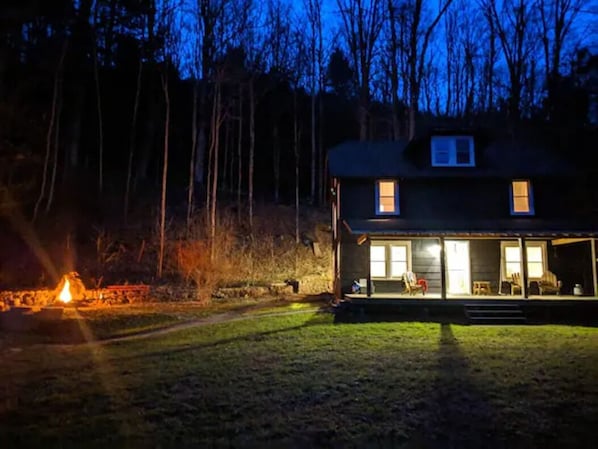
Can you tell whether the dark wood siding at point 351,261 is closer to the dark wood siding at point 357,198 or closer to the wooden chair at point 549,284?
the dark wood siding at point 357,198

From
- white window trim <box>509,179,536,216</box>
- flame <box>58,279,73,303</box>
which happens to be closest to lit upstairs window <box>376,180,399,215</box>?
white window trim <box>509,179,536,216</box>

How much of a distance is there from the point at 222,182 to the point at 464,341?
2202 centimetres

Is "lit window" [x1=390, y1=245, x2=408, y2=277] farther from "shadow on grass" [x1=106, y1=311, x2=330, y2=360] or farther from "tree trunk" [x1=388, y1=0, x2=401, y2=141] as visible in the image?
"tree trunk" [x1=388, y1=0, x2=401, y2=141]

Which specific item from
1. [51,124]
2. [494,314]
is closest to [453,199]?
[494,314]

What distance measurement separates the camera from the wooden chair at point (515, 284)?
50.1 feet

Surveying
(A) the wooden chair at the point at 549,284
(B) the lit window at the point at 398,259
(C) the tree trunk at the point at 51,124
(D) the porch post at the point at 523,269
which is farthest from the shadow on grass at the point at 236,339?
(C) the tree trunk at the point at 51,124

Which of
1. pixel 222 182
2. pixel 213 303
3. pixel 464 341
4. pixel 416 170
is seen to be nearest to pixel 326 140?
pixel 222 182

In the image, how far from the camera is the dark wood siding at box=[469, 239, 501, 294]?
16.1m

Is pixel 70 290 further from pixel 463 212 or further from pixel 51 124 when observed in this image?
pixel 463 212

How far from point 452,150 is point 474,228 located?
3.38 meters

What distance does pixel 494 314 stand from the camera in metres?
13.4

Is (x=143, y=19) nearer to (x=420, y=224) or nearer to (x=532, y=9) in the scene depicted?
(x=420, y=224)

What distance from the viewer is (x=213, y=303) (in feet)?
52.1

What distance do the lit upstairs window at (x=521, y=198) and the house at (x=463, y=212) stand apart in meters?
0.04
